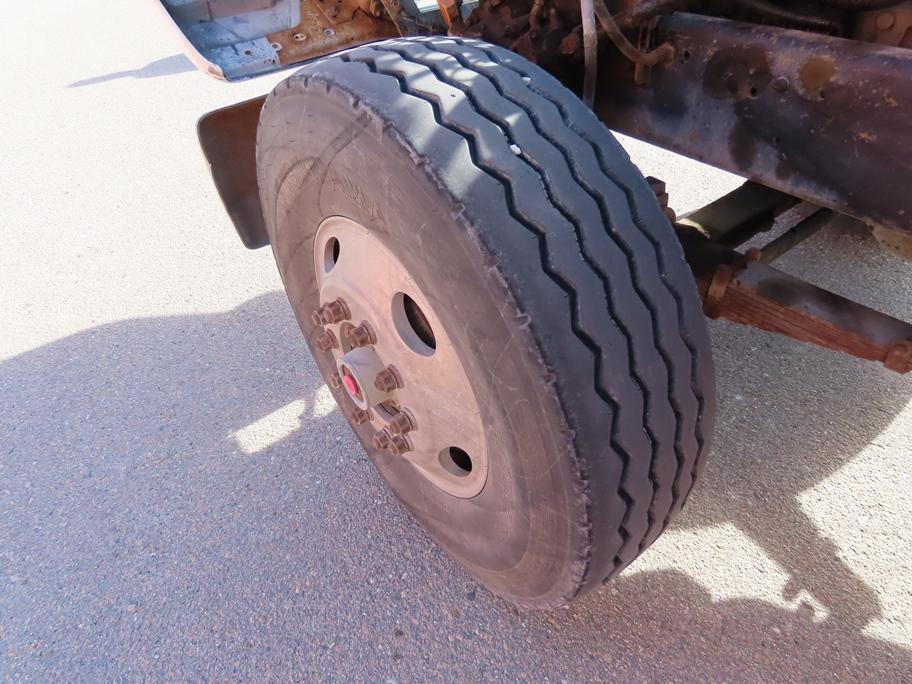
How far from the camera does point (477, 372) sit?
129 centimetres

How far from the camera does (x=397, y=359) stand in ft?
5.31

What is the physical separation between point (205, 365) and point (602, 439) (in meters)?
2.16

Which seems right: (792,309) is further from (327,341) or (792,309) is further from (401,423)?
(327,341)

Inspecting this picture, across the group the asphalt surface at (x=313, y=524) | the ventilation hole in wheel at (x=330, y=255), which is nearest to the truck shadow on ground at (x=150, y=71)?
the asphalt surface at (x=313, y=524)

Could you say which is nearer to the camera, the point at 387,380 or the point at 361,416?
the point at 387,380

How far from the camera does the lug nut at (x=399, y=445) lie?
1728mm

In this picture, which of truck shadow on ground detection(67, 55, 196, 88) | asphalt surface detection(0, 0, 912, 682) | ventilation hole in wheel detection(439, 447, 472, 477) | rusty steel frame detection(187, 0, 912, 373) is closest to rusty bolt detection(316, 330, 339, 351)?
ventilation hole in wheel detection(439, 447, 472, 477)

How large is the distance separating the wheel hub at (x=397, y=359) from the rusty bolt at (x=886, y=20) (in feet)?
4.34

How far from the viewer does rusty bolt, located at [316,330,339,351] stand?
185 centimetres

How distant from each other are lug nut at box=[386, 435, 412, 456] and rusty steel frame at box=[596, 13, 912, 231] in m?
1.00

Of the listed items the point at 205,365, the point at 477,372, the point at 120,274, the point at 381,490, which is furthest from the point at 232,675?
the point at 120,274

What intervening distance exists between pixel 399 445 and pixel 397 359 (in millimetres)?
248

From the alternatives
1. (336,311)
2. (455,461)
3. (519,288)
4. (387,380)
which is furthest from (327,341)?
(519,288)

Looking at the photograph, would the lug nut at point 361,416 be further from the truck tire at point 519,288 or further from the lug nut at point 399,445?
the truck tire at point 519,288
